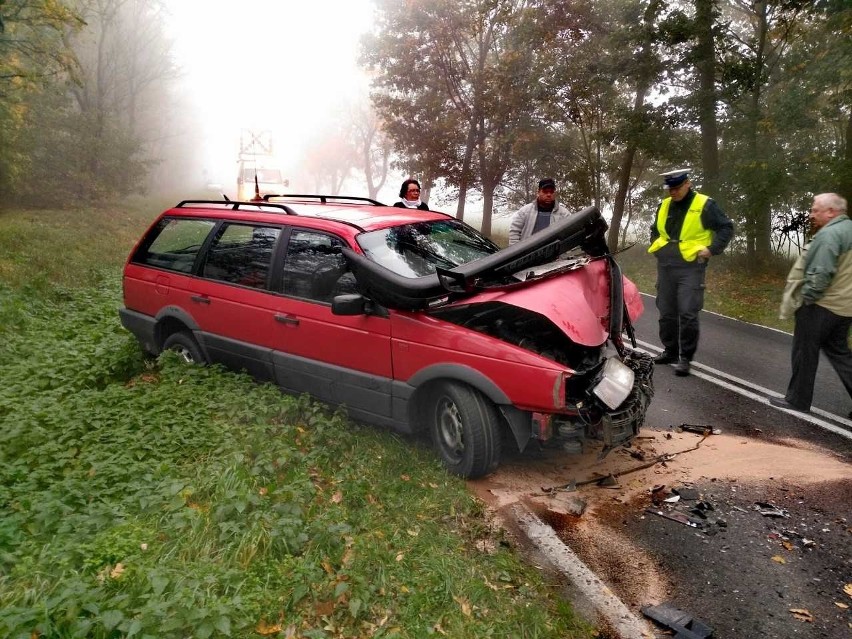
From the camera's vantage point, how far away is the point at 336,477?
420cm

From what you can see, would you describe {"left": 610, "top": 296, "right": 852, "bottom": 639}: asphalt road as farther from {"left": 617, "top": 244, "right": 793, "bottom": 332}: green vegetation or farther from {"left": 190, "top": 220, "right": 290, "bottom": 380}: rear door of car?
{"left": 617, "top": 244, "right": 793, "bottom": 332}: green vegetation

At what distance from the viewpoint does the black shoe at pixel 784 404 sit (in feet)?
18.6

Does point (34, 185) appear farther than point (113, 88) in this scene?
No

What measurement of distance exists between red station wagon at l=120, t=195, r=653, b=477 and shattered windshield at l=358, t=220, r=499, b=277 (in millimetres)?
15

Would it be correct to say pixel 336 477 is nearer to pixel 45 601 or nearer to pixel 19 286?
pixel 45 601

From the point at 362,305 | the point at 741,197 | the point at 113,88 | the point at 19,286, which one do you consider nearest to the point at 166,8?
the point at 113,88

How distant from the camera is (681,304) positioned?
Result: 6750 mm

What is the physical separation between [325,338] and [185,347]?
6.53 feet

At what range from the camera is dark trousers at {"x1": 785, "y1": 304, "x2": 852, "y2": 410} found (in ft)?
17.5

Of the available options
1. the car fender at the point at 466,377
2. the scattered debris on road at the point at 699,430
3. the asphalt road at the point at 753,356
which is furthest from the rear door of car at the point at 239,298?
the asphalt road at the point at 753,356

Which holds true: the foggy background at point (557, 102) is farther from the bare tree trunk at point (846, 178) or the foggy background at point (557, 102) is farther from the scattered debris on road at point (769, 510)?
the scattered debris on road at point (769, 510)

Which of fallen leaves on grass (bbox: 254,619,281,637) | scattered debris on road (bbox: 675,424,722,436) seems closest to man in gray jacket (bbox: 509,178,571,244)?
scattered debris on road (bbox: 675,424,722,436)

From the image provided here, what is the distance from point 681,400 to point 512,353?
288cm

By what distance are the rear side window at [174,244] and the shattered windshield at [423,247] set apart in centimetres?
193
